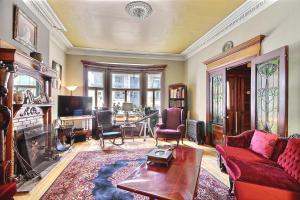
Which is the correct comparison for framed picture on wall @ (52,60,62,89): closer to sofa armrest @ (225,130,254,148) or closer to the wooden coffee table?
the wooden coffee table

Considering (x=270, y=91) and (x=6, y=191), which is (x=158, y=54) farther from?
(x=6, y=191)

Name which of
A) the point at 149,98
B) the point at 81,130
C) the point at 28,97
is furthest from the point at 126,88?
the point at 28,97

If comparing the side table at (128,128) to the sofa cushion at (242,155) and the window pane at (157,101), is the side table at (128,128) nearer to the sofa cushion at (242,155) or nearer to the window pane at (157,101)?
the window pane at (157,101)

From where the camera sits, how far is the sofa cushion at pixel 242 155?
2311 mm

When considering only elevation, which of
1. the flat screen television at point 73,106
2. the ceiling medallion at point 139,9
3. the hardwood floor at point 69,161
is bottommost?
the hardwood floor at point 69,161

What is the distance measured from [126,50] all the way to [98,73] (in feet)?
4.36

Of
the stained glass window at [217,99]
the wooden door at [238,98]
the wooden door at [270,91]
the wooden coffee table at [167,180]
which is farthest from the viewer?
the wooden door at [238,98]

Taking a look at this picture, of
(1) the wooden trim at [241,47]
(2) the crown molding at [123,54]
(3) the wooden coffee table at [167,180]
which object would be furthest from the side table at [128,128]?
(3) the wooden coffee table at [167,180]

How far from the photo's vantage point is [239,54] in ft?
12.1

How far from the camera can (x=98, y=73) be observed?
6.40 metres

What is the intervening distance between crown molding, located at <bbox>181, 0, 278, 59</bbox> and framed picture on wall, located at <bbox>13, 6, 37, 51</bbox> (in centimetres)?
377

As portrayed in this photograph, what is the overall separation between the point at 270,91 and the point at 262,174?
1626 mm

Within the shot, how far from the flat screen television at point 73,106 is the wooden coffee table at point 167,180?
369 cm

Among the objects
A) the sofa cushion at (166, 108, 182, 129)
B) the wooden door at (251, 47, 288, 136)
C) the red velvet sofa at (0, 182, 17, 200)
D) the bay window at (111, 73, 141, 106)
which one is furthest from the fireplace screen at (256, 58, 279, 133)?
the bay window at (111, 73, 141, 106)
